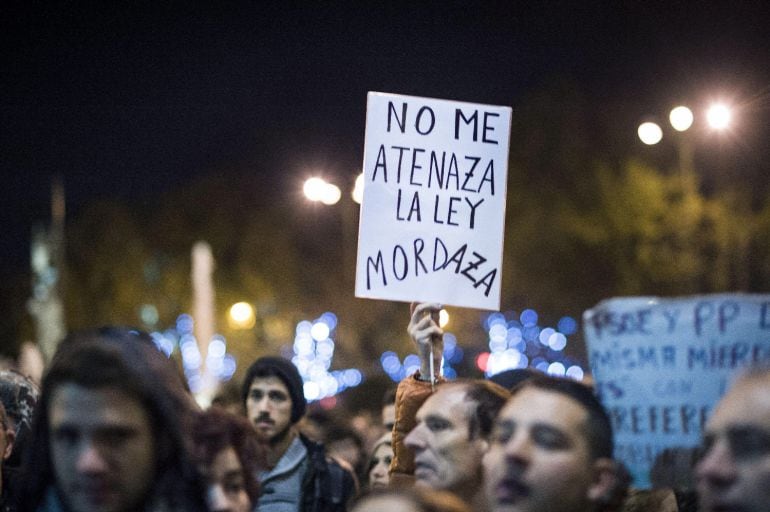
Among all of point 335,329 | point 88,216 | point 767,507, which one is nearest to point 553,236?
point 335,329

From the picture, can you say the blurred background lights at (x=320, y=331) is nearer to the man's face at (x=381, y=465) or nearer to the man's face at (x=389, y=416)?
the man's face at (x=389, y=416)

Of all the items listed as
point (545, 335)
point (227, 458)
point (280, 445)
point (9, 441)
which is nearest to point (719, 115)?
point (280, 445)

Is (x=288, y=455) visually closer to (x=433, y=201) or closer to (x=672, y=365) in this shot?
(x=433, y=201)

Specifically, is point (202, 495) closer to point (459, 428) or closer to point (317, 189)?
point (459, 428)

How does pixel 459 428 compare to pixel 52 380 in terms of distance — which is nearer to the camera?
pixel 52 380

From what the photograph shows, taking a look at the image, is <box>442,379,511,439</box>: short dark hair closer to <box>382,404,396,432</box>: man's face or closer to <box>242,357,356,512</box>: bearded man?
<box>242,357,356,512</box>: bearded man

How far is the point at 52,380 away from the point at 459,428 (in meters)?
1.99

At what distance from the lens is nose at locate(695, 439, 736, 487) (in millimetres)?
3678

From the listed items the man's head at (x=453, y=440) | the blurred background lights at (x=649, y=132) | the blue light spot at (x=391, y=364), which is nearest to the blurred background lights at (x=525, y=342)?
the blue light spot at (x=391, y=364)

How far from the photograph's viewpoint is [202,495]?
3682 mm

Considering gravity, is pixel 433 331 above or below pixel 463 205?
below

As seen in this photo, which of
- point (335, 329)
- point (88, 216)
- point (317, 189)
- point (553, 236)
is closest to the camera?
point (317, 189)

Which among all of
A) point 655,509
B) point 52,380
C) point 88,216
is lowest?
point 655,509

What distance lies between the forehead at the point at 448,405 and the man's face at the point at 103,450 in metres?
1.87
